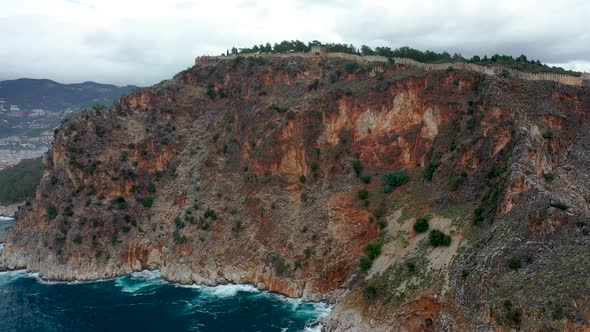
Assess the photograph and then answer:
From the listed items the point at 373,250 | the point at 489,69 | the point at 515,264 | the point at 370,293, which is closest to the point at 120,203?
the point at 373,250

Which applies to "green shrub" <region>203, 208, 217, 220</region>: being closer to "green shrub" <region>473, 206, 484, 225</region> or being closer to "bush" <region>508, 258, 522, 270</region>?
"green shrub" <region>473, 206, 484, 225</region>

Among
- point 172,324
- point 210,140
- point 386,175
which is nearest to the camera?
point 172,324

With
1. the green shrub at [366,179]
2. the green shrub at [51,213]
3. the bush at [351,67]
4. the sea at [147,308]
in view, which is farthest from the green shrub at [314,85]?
the green shrub at [51,213]

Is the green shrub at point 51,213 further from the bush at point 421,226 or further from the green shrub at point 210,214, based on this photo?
the bush at point 421,226

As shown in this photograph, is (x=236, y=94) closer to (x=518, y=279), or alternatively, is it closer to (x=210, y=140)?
(x=210, y=140)

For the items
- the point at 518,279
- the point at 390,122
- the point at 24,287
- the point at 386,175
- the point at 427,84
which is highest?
Answer: the point at 427,84

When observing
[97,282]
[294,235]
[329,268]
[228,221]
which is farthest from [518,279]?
[97,282]
